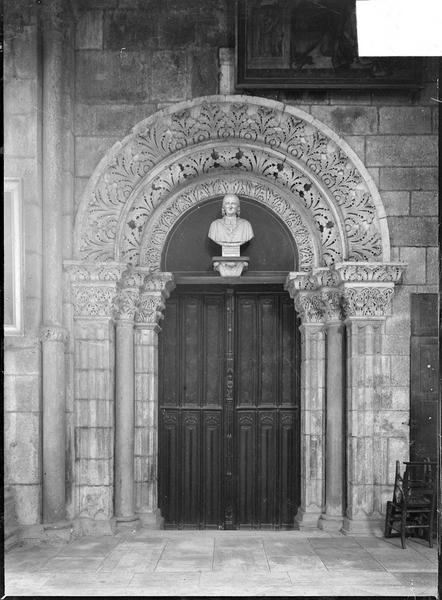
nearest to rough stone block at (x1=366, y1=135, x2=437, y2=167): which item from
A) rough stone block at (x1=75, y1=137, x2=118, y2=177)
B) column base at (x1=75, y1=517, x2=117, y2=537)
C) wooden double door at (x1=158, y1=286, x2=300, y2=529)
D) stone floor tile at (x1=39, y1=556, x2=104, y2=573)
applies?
wooden double door at (x1=158, y1=286, x2=300, y2=529)

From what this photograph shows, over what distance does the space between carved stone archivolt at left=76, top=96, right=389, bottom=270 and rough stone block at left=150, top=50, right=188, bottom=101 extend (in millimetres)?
155

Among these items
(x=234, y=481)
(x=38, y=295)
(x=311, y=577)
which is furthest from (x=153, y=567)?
(x=38, y=295)

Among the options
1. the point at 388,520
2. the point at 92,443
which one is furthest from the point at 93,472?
the point at 388,520

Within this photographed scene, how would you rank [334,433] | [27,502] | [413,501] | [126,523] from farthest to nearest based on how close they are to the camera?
[334,433]
[126,523]
[27,502]
[413,501]

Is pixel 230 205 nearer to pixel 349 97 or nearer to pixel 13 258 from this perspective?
pixel 349 97

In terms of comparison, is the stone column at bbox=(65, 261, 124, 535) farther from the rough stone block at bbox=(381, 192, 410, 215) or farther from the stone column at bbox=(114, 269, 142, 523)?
the rough stone block at bbox=(381, 192, 410, 215)

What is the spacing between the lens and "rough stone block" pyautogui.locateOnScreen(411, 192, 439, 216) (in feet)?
21.4

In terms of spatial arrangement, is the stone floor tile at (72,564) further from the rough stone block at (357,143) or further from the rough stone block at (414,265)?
the rough stone block at (357,143)

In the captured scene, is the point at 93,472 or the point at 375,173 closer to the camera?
the point at 93,472

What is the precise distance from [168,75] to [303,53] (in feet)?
3.73

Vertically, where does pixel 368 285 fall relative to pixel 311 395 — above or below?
above

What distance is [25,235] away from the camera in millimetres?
6270

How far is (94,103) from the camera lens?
21.6 feet

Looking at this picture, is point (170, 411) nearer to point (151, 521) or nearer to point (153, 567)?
point (151, 521)
